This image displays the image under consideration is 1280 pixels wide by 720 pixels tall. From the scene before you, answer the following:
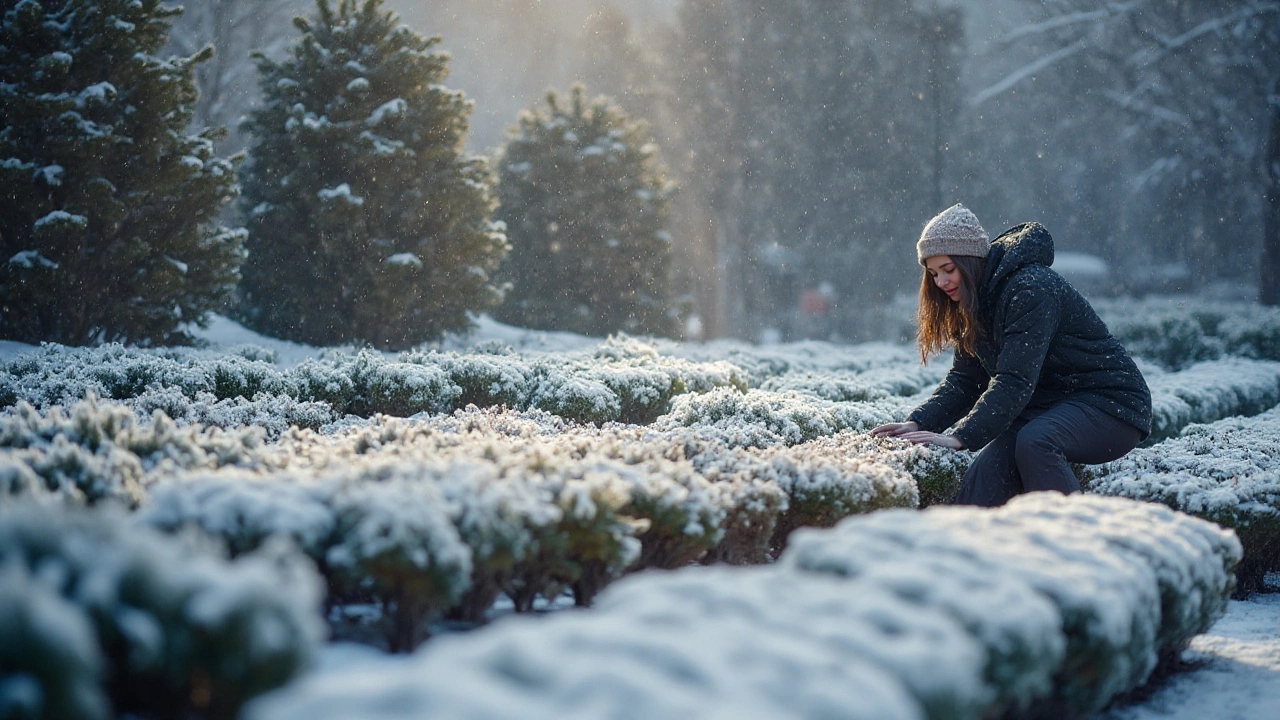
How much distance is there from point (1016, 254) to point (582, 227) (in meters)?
13.2

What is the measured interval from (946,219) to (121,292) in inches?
357

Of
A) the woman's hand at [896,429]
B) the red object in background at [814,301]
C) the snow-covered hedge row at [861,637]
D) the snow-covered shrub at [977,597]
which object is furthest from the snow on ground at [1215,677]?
the red object in background at [814,301]

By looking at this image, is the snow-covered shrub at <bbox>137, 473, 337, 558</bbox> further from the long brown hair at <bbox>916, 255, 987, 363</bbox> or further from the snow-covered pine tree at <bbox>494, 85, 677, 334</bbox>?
the snow-covered pine tree at <bbox>494, 85, 677, 334</bbox>

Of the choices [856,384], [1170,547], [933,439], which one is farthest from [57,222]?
[1170,547]

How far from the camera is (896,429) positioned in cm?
515

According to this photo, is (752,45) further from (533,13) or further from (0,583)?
(0,583)

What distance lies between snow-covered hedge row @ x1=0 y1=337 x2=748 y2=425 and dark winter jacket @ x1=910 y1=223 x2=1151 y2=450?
287cm

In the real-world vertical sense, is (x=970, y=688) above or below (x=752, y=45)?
below

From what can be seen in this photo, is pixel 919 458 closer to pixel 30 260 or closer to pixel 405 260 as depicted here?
pixel 405 260

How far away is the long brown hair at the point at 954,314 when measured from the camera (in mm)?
5020

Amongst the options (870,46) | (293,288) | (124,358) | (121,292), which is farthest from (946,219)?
(870,46)

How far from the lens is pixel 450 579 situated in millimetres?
2379

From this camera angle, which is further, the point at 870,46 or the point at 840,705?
the point at 870,46

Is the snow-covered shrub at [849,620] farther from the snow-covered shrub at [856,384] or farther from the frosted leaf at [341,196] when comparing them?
the frosted leaf at [341,196]
